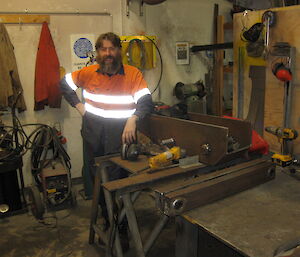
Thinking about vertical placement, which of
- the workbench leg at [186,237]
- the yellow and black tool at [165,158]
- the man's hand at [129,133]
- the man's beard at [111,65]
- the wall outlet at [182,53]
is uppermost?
the wall outlet at [182,53]

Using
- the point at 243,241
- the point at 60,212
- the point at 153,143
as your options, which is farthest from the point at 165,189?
the point at 60,212

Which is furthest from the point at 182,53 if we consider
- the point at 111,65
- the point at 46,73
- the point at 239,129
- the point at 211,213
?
the point at 211,213

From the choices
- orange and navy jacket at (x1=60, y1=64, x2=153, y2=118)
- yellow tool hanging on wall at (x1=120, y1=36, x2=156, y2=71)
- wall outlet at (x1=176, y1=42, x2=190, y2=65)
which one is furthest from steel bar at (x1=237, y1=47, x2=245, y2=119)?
wall outlet at (x1=176, y1=42, x2=190, y2=65)

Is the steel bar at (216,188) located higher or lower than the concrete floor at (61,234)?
higher

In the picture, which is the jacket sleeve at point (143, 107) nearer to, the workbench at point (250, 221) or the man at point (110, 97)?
the man at point (110, 97)

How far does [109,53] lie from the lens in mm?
2129

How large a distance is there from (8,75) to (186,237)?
2.27 metres

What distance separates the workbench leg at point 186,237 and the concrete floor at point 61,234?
103 centimetres

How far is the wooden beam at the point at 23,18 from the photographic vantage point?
2889mm

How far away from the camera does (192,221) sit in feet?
3.82

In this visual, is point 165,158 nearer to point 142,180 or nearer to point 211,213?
point 142,180

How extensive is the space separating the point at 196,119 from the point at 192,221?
94cm

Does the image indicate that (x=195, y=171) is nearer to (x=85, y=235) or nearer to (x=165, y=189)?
(x=165, y=189)

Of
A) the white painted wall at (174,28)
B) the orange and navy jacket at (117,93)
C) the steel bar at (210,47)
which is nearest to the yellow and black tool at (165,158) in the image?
the orange and navy jacket at (117,93)
